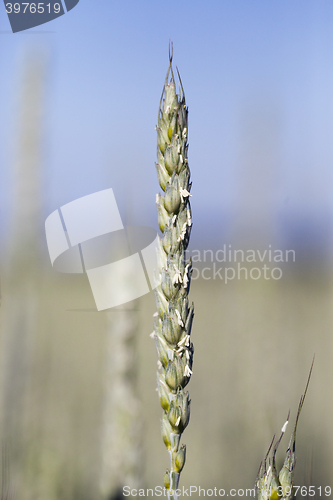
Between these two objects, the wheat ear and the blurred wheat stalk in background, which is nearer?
the wheat ear

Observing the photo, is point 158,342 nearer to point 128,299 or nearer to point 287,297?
point 128,299

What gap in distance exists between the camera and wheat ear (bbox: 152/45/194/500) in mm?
302

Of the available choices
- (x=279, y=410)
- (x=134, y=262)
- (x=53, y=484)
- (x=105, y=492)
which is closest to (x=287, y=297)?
(x=279, y=410)

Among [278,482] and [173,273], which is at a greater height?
[173,273]

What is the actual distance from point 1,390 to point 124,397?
0.25m

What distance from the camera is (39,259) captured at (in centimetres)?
67

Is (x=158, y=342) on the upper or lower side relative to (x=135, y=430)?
upper

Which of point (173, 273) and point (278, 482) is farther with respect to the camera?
point (278, 482)

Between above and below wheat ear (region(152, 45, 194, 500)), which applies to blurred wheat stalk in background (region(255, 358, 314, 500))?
below

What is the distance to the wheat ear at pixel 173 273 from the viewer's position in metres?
0.30

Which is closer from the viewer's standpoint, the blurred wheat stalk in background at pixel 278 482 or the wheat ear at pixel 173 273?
the wheat ear at pixel 173 273

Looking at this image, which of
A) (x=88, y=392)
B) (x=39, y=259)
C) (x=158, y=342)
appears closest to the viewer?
(x=158, y=342)

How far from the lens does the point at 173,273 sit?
303mm

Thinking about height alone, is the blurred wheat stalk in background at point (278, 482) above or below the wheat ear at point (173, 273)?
below
